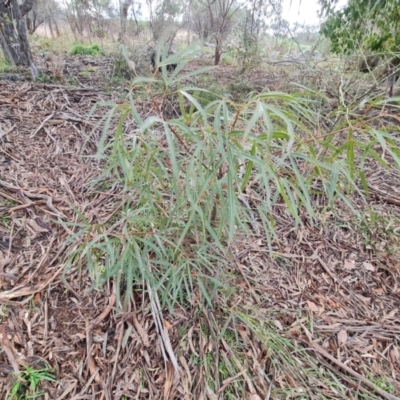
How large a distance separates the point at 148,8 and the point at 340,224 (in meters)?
3.85

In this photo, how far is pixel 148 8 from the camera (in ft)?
12.5

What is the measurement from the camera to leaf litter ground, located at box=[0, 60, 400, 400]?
89 cm

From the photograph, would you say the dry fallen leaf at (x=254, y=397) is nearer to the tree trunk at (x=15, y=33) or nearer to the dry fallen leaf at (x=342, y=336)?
the dry fallen leaf at (x=342, y=336)

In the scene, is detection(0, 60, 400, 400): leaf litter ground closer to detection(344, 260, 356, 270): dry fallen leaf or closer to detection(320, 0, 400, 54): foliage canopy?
detection(344, 260, 356, 270): dry fallen leaf

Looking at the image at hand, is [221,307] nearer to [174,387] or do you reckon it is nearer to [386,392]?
[174,387]

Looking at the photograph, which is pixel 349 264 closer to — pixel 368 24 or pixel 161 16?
pixel 368 24

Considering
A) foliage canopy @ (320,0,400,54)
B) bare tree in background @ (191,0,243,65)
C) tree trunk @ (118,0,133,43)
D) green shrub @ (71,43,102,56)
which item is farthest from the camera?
green shrub @ (71,43,102,56)

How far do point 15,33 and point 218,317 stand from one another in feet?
9.00

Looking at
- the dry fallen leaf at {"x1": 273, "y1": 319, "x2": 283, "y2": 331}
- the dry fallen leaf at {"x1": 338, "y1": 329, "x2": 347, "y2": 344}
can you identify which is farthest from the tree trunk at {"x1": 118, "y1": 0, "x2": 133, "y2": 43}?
the dry fallen leaf at {"x1": 338, "y1": 329, "x2": 347, "y2": 344}

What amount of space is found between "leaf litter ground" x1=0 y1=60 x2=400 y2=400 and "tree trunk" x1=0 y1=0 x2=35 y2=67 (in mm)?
1448

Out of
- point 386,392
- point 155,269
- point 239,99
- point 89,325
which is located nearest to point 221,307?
point 155,269

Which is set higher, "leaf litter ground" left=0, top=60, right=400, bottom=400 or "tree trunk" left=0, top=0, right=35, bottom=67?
"tree trunk" left=0, top=0, right=35, bottom=67

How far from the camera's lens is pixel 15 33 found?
7.67ft

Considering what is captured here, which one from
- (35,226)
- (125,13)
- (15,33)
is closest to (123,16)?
(125,13)
